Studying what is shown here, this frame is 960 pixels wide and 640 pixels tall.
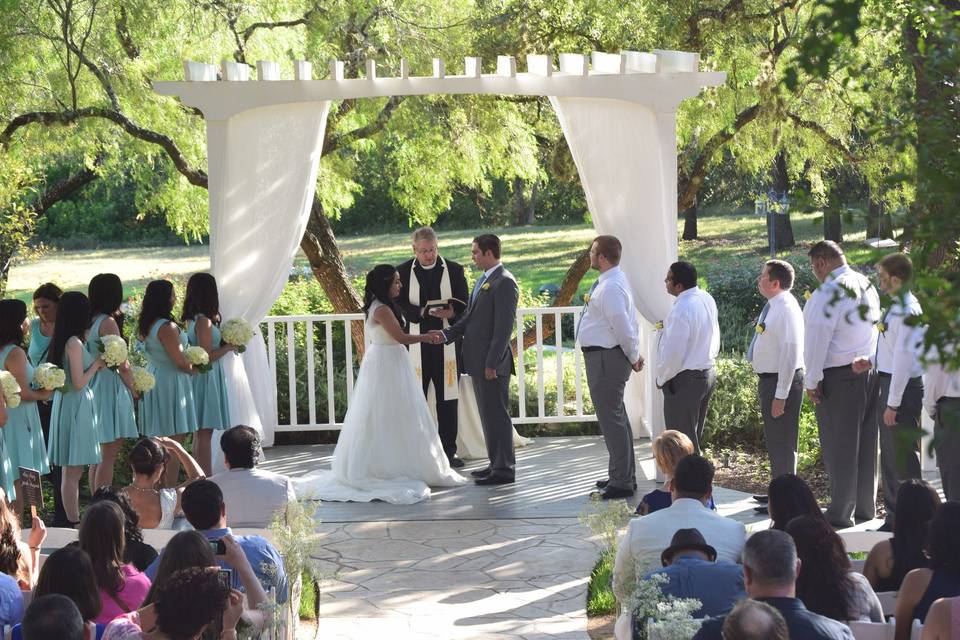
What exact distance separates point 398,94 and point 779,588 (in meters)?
4.93

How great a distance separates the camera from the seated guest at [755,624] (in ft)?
9.63

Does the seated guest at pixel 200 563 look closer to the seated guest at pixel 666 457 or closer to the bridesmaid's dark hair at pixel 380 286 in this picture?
the seated guest at pixel 666 457

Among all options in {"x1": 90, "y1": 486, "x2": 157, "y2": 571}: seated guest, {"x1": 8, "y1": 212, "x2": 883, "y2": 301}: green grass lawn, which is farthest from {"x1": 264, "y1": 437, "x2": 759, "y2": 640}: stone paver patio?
{"x1": 8, "y1": 212, "x2": 883, "y2": 301}: green grass lawn

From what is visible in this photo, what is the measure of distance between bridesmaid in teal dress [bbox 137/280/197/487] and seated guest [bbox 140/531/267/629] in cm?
305

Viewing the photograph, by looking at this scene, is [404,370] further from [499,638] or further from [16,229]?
[16,229]

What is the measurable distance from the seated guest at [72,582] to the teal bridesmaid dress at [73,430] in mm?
3201

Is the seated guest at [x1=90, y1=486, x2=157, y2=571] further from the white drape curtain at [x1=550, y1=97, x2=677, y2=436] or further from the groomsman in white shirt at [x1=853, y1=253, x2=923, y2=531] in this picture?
the white drape curtain at [x1=550, y1=97, x2=677, y2=436]

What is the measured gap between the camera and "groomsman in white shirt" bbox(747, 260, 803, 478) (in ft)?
21.4

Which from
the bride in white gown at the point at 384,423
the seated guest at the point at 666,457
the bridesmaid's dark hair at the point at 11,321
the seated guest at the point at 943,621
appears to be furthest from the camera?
the bride in white gown at the point at 384,423

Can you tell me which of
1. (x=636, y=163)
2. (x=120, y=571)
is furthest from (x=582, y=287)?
(x=120, y=571)

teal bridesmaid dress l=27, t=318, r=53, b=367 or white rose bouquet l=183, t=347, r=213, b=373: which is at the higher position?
teal bridesmaid dress l=27, t=318, r=53, b=367

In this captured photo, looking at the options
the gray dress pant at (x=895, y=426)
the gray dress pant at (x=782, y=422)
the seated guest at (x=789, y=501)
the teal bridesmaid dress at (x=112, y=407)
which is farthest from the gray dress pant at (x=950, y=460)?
the teal bridesmaid dress at (x=112, y=407)

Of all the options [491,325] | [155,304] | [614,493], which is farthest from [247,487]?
[491,325]

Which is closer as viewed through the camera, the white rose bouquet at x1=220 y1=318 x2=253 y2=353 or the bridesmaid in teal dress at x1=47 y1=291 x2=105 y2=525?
the bridesmaid in teal dress at x1=47 y1=291 x2=105 y2=525
